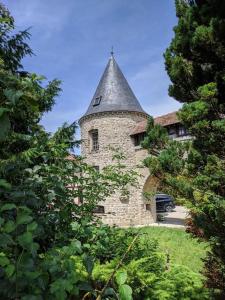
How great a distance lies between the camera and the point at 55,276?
52.2 inches

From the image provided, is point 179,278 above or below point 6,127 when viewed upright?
below

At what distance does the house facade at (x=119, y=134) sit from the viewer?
810 inches

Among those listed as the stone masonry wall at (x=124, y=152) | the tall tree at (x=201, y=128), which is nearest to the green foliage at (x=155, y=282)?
the tall tree at (x=201, y=128)

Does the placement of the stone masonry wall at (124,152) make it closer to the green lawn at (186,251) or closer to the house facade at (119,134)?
the house facade at (119,134)

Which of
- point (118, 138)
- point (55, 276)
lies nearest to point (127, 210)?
point (118, 138)

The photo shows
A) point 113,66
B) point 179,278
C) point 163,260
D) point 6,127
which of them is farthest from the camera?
point 113,66

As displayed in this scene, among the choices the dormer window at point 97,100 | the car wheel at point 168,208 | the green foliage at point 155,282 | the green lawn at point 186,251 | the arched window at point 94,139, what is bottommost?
the green lawn at point 186,251

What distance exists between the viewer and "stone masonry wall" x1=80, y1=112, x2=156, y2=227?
20562 mm

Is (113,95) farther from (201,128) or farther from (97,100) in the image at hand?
(201,128)

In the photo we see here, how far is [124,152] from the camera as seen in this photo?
20.9m

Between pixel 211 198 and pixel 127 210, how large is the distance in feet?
55.3

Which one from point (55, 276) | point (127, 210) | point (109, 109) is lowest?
point (127, 210)

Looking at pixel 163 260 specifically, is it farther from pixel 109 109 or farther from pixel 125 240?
pixel 109 109

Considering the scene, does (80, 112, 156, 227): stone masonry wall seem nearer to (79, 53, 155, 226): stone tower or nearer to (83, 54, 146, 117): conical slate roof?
(79, 53, 155, 226): stone tower
